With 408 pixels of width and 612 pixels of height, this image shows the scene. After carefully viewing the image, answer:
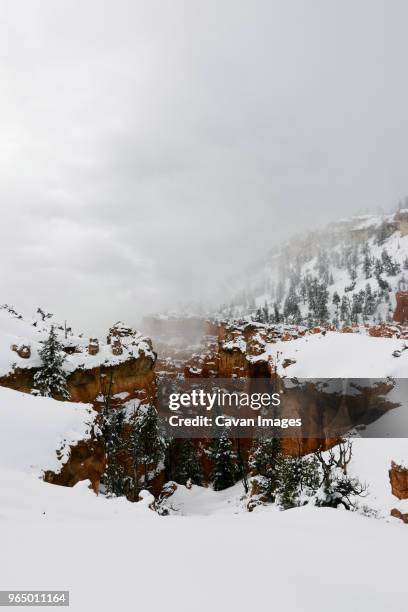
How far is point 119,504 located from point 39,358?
28294mm

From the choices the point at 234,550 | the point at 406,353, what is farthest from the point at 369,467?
the point at 234,550

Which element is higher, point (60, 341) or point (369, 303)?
point (369, 303)

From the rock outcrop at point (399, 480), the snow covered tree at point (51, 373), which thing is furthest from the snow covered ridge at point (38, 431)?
the rock outcrop at point (399, 480)

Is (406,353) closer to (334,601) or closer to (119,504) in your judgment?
(119,504)

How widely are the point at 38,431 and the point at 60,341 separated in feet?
90.0

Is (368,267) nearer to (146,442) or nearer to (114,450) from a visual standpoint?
(146,442)

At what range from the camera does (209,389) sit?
220 ft

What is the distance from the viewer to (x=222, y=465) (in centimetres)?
5084

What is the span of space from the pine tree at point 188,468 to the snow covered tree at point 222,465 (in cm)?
312

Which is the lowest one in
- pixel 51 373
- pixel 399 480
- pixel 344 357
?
pixel 399 480

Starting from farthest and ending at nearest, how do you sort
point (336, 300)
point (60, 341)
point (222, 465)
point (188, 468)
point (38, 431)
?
point (336, 300), point (188, 468), point (222, 465), point (60, 341), point (38, 431)

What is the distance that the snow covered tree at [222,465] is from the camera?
1965 inches

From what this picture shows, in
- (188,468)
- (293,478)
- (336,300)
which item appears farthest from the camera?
(336,300)

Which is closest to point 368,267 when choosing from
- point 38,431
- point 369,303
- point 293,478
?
point 369,303
